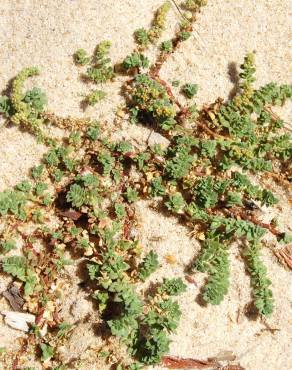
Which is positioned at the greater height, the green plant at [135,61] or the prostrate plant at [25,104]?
the green plant at [135,61]

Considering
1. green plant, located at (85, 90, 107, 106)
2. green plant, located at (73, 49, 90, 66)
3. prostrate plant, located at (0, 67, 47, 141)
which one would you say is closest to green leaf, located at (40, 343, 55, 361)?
prostrate plant, located at (0, 67, 47, 141)

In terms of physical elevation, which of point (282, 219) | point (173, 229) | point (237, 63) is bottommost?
point (173, 229)

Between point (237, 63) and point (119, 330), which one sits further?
point (237, 63)

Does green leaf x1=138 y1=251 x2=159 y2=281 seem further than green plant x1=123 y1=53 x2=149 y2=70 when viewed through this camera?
No

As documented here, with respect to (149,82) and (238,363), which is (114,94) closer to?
(149,82)

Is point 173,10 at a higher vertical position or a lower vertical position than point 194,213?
higher

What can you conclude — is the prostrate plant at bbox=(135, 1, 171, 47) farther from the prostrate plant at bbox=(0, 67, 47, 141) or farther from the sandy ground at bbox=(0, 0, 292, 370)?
the prostrate plant at bbox=(0, 67, 47, 141)

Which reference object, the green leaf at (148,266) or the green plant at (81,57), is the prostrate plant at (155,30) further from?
the green leaf at (148,266)

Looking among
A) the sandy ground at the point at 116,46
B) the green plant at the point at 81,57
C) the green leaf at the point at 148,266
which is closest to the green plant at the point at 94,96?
the sandy ground at the point at 116,46

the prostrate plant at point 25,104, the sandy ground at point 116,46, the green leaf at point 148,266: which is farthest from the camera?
the sandy ground at point 116,46

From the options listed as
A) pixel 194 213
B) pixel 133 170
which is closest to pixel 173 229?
pixel 194 213

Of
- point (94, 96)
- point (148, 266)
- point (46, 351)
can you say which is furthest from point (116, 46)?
point (46, 351)
